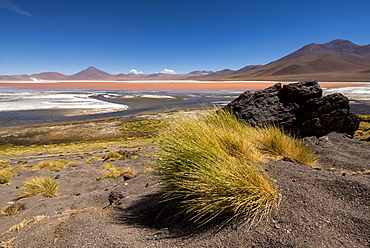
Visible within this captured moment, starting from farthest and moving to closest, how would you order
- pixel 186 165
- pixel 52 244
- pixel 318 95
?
1. pixel 318 95
2. pixel 186 165
3. pixel 52 244

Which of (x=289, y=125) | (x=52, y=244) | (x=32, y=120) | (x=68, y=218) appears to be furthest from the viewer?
(x=32, y=120)

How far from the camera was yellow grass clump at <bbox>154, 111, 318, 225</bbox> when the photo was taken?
2742 millimetres

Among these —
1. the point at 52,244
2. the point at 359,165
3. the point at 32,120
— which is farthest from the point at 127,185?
the point at 32,120

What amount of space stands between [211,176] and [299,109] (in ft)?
22.7

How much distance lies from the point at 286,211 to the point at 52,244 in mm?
2889

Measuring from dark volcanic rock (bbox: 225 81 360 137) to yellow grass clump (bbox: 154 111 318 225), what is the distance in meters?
4.34

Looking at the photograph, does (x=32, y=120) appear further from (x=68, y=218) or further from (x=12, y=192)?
(x=68, y=218)

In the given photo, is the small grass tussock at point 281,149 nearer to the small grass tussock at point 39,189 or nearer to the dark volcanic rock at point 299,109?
the dark volcanic rock at point 299,109

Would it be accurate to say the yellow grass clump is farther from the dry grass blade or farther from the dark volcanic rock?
the dark volcanic rock

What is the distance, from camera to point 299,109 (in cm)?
845

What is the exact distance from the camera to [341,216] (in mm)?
2574

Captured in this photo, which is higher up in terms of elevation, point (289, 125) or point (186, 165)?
point (186, 165)

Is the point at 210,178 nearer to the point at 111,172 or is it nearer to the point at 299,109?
the point at 111,172

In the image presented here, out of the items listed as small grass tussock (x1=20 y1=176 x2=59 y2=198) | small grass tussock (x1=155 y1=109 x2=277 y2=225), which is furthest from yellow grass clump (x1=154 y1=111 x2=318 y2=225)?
small grass tussock (x1=20 y1=176 x2=59 y2=198)
